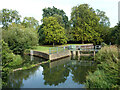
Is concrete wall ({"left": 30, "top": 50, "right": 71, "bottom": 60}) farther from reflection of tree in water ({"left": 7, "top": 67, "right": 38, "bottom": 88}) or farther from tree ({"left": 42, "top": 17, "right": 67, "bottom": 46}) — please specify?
tree ({"left": 42, "top": 17, "right": 67, "bottom": 46})

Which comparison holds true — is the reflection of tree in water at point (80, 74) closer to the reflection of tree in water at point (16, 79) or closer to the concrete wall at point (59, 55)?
the reflection of tree in water at point (16, 79)

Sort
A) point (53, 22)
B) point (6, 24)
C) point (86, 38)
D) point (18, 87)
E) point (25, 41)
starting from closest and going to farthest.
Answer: point (18, 87) < point (25, 41) < point (6, 24) < point (53, 22) < point (86, 38)

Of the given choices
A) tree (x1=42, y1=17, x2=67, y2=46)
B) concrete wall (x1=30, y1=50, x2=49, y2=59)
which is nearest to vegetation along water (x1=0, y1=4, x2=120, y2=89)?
tree (x1=42, y1=17, x2=67, y2=46)

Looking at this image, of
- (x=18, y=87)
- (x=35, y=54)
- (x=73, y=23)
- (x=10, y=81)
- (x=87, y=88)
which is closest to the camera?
(x=87, y=88)

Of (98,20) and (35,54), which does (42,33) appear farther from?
(98,20)

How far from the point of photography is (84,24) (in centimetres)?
3678

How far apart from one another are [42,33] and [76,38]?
11066mm

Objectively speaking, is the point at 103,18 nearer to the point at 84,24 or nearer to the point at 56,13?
the point at 84,24

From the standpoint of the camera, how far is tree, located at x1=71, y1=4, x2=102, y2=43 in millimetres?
36213

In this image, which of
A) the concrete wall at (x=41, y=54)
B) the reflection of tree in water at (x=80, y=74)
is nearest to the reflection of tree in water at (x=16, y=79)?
the reflection of tree in water at (x=80, y=74)

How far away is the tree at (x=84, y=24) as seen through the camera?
119 feet

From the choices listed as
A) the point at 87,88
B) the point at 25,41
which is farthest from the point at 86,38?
the point at 87,88

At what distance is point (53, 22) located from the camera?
3178 centimetres

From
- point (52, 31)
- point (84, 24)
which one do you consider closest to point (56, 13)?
point (52, 31)
